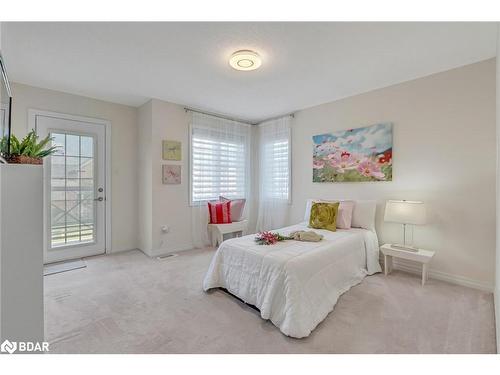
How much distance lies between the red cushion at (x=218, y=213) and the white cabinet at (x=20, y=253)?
281cm

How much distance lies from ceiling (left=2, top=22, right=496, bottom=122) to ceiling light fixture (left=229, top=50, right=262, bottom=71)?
6 centimetres

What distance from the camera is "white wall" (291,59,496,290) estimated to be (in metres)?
2.41

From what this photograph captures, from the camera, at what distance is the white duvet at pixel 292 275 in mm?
1771

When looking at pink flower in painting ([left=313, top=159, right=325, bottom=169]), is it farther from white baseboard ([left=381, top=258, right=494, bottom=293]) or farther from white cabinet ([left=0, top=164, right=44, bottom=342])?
white cabinet ([left=0, top=164, right=44, bottom=342])

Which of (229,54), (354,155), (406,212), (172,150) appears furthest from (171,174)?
(406,212)

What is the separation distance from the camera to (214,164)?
4.30m

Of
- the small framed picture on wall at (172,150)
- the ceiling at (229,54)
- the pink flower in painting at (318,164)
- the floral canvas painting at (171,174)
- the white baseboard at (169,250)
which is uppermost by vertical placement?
the ceiling at (229,54)

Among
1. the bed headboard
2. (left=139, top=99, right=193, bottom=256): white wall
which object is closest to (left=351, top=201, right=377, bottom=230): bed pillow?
the bed headboard

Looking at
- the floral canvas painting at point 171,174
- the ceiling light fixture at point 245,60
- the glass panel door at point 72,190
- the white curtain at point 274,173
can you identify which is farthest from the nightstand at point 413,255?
the glass panel door at point 72,190

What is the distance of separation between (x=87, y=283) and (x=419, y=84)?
449cm

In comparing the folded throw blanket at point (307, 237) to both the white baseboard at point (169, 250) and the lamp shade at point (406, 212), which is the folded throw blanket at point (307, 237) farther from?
the white baseboard at point (169, 250)

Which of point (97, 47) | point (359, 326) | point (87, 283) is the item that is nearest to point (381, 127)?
point (359, 326)

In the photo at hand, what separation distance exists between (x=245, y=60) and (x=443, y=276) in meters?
3.21
